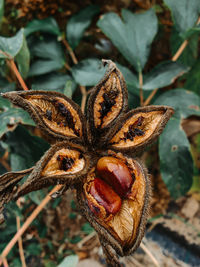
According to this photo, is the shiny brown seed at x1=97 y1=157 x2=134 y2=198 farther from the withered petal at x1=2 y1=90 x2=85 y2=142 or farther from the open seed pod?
the withered petal at x1=2 y1=90 x2=85 y2=142

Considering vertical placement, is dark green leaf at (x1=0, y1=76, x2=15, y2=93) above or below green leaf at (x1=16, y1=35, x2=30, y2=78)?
below

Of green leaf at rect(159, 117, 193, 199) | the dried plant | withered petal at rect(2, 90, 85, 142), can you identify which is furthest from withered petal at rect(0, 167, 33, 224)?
green leaf at rect(159, 117, 193, 199)

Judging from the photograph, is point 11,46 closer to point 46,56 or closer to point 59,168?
point 46,56

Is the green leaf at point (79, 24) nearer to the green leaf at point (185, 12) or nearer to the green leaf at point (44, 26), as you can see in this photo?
the green leaf at point (44, 26)

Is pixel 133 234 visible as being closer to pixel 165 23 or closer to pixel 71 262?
pixel 71 262

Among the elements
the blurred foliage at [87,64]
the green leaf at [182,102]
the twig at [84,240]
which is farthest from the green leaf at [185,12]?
the twig at [84,240]

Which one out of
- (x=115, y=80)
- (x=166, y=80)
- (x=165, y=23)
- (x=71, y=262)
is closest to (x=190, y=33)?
(x=166, y=80)
